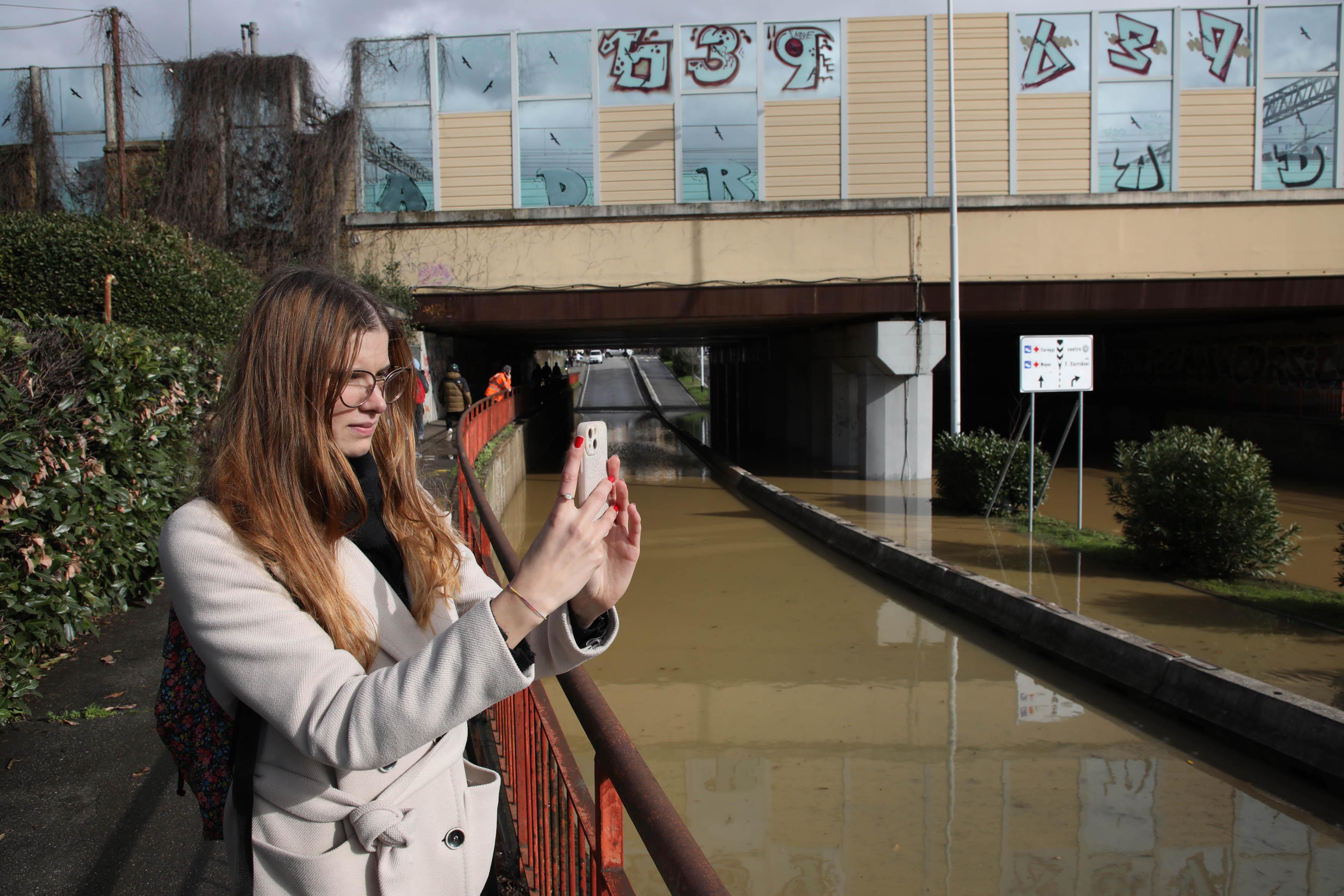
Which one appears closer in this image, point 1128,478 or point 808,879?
point 808,879

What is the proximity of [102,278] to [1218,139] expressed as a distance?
61.8 feet

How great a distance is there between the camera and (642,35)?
1866cm

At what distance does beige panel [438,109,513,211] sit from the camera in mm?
18875

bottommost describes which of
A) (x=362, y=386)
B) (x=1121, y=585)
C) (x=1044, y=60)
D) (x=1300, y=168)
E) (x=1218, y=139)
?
(x=1121, y=585)

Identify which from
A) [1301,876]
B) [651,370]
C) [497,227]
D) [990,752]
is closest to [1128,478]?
[990,752]

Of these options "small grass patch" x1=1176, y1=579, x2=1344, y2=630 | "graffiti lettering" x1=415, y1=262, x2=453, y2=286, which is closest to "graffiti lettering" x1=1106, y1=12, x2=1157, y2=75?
"small grass patch" x1=1176, y1=579, x2=1344, y2=630

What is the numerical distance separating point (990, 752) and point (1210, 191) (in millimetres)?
15887

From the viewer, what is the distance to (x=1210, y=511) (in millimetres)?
9812

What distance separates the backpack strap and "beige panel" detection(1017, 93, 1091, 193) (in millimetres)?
19376

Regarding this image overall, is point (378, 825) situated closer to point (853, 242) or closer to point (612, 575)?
point (612, 575)

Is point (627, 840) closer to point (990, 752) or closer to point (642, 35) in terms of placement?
point (990, 752)

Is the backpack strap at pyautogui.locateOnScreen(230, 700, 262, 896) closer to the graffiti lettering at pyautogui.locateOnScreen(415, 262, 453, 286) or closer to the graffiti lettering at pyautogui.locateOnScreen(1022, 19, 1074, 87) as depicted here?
the graffiti lettering at pyautogui.locateOnScreen(415, 262, 453, 286)

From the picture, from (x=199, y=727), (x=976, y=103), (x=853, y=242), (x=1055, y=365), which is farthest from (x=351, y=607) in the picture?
(x=976, y=103)

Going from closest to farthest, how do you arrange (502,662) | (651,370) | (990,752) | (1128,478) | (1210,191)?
(502,662) < (990,752) < (1128,478) < (1210,191) < (651,370)
